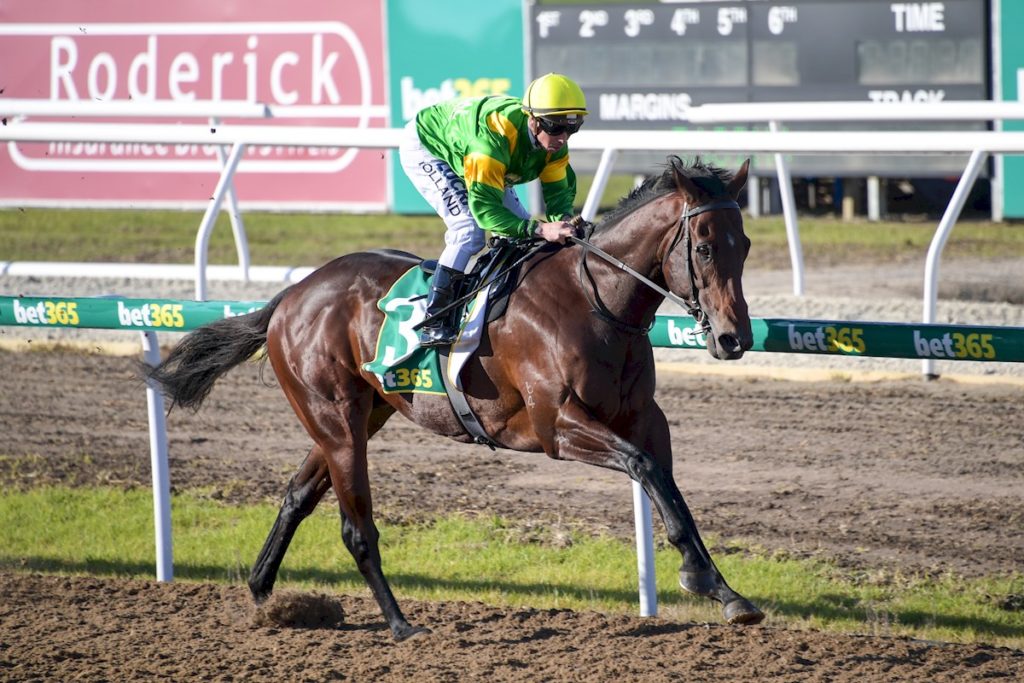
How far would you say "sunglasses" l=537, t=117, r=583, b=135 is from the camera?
4.16m

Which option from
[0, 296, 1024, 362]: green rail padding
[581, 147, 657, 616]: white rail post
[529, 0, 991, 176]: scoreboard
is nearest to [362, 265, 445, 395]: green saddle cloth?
[581, 147, 657, 616]: white rail post

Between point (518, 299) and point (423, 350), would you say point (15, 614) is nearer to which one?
point (423, 350)

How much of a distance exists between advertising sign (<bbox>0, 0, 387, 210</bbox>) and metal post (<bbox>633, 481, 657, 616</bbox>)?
1081 cm

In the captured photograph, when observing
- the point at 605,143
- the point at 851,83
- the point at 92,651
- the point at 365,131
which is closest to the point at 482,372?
the point at 92,651

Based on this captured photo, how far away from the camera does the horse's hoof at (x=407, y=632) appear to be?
14.6 ft

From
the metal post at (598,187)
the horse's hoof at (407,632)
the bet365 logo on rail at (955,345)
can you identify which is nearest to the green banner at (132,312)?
the metal post at (598,187)

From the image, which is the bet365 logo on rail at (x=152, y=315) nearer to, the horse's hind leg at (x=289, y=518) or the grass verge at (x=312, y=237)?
the horse's hind leg at (x=289, y=518)

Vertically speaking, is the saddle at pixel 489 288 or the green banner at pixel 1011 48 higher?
the green banner at pixel 1011 48

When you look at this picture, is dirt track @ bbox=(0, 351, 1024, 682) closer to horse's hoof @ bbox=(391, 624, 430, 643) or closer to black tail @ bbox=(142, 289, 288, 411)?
horse's hoof @ bbox=(391, 624, 430, 643)

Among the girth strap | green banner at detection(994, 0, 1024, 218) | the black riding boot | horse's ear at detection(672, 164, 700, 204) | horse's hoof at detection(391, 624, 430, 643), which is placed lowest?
horse's hoof at detection(391, 624, 430, 643)

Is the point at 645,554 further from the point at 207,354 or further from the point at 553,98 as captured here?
the point at 207,354

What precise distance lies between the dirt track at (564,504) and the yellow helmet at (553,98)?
1603 mm

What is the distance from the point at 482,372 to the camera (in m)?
4.40

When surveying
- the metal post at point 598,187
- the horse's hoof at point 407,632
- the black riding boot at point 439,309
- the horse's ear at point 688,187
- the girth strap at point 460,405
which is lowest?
the horse's hoof at point 407,632
